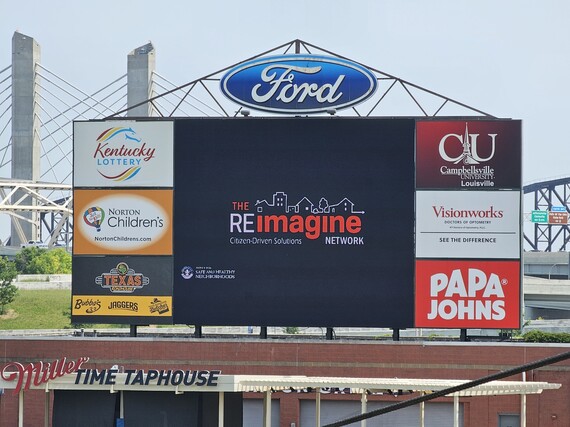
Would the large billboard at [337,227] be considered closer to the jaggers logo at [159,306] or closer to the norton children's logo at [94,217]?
the jaggers logo at [159,306]

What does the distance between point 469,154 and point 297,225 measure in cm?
658

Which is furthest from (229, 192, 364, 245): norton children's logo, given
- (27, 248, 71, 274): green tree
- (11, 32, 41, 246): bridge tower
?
(11, 32, 41, 246): bridge tower

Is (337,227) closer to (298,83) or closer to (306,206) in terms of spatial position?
(306,206)

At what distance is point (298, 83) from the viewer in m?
Result: 44.5

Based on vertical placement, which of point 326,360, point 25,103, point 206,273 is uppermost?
point 25,103

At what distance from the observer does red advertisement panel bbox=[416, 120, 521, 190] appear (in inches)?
1673

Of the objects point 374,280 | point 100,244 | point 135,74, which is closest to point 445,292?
point 374,280

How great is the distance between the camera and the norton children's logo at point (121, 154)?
43656mm

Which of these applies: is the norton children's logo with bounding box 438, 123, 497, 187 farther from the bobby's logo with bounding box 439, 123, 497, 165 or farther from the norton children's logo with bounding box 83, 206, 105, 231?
the norton children's logo with bounding box 83, 206, 105, 231

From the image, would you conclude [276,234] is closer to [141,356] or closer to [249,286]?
[249,286]

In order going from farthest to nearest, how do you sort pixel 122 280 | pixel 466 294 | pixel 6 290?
pixel 6 290, pixel 122 280, pixel 466 294

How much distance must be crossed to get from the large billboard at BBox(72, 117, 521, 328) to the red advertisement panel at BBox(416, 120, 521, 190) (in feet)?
0.12

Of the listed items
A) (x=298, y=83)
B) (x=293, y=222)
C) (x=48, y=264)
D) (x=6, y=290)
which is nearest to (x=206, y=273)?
(x=293, y=222)

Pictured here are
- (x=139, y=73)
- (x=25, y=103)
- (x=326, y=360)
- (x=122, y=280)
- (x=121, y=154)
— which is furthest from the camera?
(x=25, y=103)
